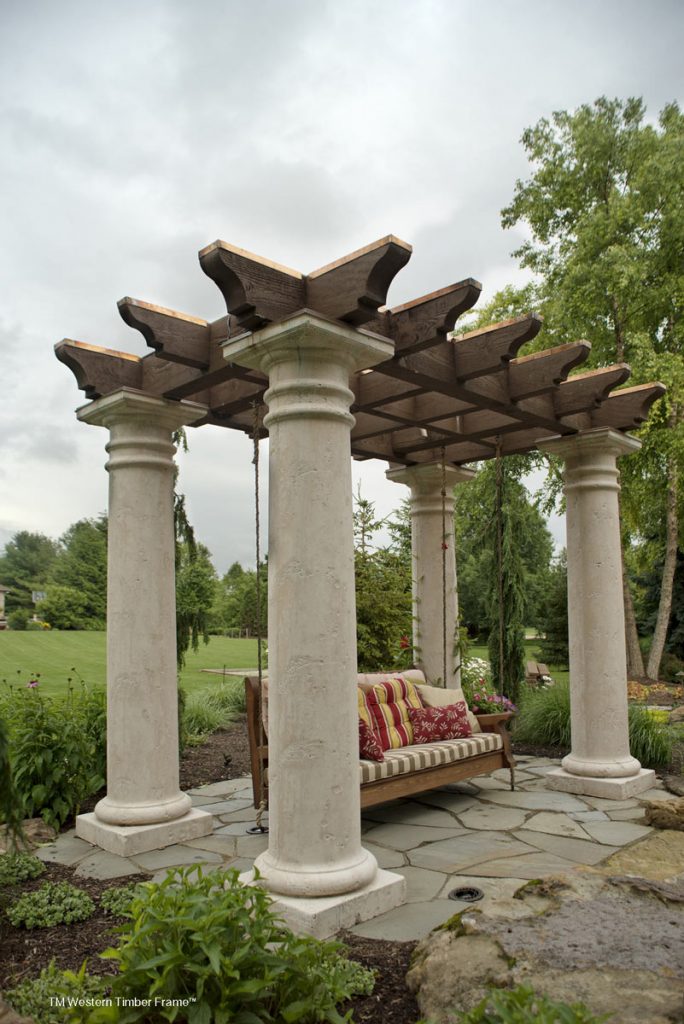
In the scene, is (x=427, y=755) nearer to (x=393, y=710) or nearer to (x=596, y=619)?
(x=393, y=710)

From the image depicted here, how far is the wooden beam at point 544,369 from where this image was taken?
5.04 meters

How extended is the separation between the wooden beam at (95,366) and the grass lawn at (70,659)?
10.7 meters

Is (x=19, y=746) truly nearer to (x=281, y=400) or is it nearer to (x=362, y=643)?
(x=281, y=400)

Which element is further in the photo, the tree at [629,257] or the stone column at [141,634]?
the tree at [629,257]

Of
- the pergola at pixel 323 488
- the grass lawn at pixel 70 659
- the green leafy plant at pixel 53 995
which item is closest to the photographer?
the green leafy plant at pixel 53 995

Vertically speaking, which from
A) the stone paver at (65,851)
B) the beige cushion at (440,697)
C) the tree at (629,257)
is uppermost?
the tree at (629,257)

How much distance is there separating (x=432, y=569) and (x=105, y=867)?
14.4 ft

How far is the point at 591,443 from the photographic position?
6.47 meters

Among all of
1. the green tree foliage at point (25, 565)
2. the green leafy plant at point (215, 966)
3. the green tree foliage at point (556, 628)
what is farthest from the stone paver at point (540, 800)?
the green tree foliage at point (25, 565)

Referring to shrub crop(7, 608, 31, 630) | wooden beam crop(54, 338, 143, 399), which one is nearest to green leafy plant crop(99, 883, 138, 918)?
wooden beam crop(54, 338, 143, 399)

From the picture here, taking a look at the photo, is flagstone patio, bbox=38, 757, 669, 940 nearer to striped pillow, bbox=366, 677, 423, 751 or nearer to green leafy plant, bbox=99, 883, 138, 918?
green leafy plant, bbox=99, 883, 138, 918

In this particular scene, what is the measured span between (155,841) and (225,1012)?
2900 millimetres

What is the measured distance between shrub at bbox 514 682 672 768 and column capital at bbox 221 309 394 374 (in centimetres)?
532

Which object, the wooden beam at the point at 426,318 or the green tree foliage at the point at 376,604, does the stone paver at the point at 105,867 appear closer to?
the wooden beam at the point at 426,318
